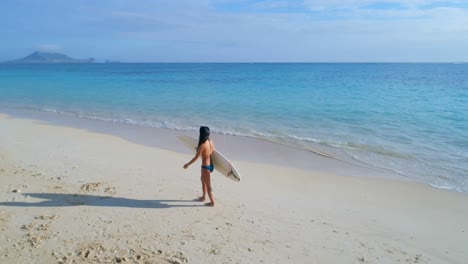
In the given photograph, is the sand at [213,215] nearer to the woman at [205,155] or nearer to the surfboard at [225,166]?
the woman at [205,155]

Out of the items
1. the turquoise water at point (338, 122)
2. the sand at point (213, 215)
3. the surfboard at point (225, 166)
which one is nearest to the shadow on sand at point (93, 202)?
the sand at point (213, 215)

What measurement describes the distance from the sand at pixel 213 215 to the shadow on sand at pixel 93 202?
19 mm

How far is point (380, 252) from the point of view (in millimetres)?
5238

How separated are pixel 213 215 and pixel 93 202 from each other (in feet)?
7.49

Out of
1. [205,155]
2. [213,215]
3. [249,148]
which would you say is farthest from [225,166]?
[249,148]

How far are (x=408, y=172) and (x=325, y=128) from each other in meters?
6.28

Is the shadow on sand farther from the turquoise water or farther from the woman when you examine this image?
the turquoise water

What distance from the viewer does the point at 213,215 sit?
6203 millimetres

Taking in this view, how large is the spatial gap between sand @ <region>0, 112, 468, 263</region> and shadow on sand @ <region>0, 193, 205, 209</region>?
0.02 meters

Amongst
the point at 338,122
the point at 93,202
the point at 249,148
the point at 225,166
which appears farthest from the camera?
the point at 338,122

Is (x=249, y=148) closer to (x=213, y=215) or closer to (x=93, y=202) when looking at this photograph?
(x=213, y=215)

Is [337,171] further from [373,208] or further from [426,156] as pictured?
[426,156]

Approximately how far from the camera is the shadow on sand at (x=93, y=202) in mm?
6426

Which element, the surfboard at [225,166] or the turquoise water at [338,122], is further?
the turquoise water at [338,122]
